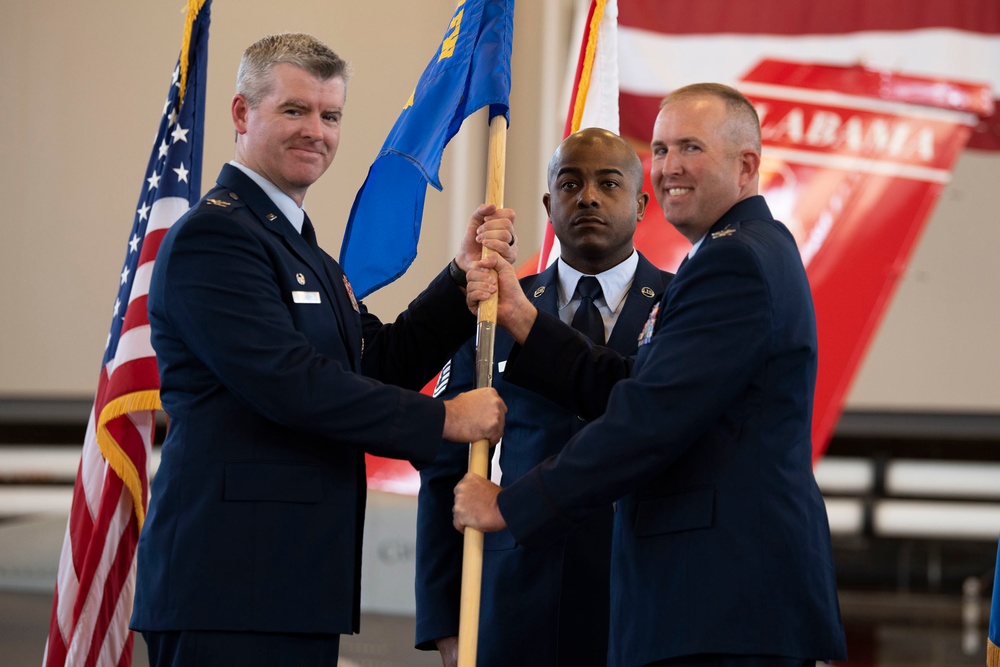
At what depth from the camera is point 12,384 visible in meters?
6.45

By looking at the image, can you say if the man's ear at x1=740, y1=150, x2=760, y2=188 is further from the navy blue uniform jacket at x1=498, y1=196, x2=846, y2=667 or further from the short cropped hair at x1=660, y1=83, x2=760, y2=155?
the navy blue uniform jacket at x1=498, y1=196, x2=846, y2=667

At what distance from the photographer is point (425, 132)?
262cm

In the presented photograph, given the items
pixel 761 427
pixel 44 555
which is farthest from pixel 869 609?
pixel 761 427

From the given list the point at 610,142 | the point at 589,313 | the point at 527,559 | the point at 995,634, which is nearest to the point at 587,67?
Answer: the point at 610,142

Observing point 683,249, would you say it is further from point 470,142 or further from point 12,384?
point 12,384

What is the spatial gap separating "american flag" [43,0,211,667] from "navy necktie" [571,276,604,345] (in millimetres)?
1273

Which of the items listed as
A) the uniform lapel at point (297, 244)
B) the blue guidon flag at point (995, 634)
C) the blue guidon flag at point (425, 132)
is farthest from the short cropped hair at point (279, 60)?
the blue guidon flag at point (995, 634)

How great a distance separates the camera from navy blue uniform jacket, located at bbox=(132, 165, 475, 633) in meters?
1.98

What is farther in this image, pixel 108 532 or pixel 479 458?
pixel 108 532

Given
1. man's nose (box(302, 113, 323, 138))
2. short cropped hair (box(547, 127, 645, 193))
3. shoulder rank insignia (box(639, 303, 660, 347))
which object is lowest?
shoulder rank insignia (box(639, 303, 660, 347))

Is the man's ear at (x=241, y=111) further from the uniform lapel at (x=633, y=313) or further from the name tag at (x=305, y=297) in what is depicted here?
the uniform lapel at (x=633, y=313)

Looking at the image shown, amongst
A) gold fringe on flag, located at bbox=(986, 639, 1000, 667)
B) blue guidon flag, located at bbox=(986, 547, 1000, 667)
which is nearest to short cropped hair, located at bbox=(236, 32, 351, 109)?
blue guidon flag, located at bbox=(986, 547, 1000, 667)

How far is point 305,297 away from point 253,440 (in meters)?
0.30

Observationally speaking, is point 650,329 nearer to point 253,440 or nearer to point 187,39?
point 253,440
